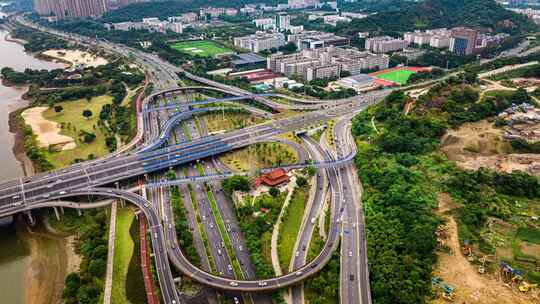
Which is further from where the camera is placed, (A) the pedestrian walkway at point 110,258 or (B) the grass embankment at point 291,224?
(B) the grass embankment at point 291,224

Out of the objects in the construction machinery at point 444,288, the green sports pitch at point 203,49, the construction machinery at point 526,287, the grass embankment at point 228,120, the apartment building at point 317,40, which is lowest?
the construction machinery at point 444,288

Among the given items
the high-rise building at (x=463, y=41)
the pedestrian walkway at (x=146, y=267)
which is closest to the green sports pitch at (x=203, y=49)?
the high-rise building at (x=463, y=41)

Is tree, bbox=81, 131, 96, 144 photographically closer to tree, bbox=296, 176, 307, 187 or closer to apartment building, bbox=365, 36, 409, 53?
tree, bbox=296, 176, 307, 187

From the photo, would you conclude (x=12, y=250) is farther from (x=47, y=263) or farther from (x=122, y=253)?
(x=122, y=253)

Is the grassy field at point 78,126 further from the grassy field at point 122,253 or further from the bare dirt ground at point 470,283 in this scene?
the bare dirt ground at point 470,283

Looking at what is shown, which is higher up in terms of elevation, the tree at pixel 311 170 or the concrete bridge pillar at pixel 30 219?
the tree at pixel 311 170

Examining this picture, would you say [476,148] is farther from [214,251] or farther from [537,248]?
[214,251]


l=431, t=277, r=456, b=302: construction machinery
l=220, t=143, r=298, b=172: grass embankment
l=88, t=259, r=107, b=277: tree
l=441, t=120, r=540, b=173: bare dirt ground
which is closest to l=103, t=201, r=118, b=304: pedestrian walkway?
l=88, t=259, r=107, b=277: tree

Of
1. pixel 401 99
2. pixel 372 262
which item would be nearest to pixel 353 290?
pixel 372 262
